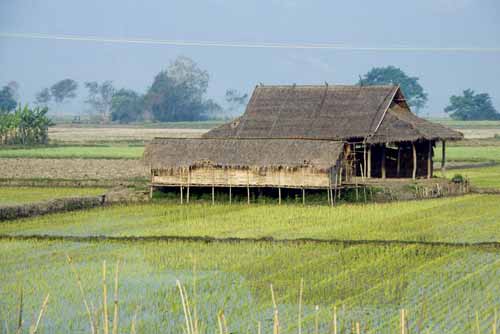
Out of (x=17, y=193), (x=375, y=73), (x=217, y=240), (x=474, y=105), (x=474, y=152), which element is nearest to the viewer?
(x=217, y=240)

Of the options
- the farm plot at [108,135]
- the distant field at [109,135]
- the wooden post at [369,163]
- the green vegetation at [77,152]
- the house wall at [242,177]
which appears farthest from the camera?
Answer: the farm plot at [108,135]

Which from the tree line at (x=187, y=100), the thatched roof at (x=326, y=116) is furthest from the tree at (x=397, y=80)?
the thatched roof at (x=326, y=116)

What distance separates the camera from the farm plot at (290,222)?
16969 mm

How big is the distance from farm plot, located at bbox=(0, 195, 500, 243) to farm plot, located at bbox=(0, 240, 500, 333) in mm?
1223

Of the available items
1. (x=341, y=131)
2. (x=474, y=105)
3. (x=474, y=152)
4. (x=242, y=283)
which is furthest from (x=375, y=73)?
(x=242, y=283)

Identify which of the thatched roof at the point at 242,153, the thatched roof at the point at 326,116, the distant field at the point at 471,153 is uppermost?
the thatched roof at the point at 326,116

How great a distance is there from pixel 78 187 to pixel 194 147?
400 centimetres

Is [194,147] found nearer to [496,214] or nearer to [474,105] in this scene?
[496,214]

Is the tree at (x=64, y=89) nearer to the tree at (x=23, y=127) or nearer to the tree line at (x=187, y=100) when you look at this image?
the tree line at (x=187, y=100)

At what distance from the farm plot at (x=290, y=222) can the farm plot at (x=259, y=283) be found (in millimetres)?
1223

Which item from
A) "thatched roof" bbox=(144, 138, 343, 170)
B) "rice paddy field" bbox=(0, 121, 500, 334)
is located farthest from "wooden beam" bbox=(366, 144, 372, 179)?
"thatched roof" bbox=(144, 138, 343, 170)

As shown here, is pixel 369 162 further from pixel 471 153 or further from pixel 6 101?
pixel 6 101

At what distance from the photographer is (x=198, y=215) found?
19.9 m

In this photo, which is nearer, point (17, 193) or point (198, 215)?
point (198, 215)
